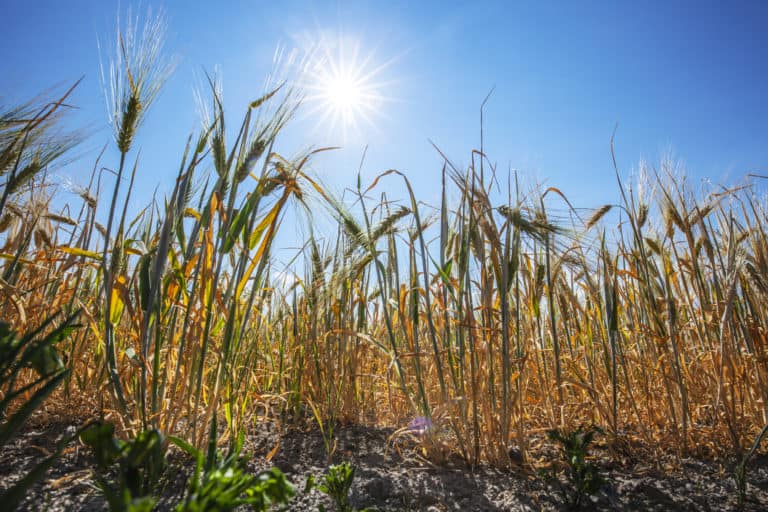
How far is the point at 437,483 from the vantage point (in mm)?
1254

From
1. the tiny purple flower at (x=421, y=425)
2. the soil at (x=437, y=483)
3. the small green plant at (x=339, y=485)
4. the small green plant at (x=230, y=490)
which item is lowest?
the soil at (x=437, y=483)

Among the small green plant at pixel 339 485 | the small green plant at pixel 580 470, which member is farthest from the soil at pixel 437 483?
the small green plant at pixel 339 485

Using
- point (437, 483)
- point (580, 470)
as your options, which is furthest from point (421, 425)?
point (580, 470)

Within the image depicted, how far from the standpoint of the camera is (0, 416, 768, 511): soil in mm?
1103

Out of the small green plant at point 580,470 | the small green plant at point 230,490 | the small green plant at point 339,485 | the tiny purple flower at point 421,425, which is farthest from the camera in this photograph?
the tiny purple flower at point 421,425

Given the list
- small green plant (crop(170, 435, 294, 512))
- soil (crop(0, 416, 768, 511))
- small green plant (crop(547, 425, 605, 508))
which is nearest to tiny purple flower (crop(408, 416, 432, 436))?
soil (crop(0, 416, 768, 511))

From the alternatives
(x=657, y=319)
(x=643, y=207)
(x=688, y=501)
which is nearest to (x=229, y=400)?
(x=688, y=501)

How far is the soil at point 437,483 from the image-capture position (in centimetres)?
110

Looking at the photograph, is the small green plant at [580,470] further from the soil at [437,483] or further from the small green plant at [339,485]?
the small green plant at [339,485]

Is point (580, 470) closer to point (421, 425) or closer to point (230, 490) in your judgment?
point (421, 425)

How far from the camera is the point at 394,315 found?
2400mm

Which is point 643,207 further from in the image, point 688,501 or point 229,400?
point 229,400

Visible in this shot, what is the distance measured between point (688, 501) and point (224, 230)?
60.9 inches

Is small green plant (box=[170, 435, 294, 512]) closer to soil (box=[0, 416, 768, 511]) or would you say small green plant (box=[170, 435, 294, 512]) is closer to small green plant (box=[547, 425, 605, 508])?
soil (box=[0, 416, 768, 511])
